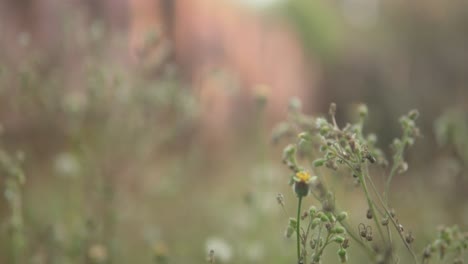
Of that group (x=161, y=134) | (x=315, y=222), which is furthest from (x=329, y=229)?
(x=161, y=134)

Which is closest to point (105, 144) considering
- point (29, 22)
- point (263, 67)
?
point (29, 22)

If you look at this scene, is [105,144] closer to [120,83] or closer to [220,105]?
[120,83]

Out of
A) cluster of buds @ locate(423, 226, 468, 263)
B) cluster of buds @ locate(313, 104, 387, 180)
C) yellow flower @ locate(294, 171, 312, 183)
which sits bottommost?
cluster of buds @ locate(423, 226, 468, 263)

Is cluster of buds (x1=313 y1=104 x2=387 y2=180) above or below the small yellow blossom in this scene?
above

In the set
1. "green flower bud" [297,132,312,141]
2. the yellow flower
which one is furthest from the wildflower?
"green flower bud" [297,132,312,141]

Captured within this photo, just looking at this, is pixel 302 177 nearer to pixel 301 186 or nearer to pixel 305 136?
pixel 301 186

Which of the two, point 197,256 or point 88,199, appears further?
point 197,256

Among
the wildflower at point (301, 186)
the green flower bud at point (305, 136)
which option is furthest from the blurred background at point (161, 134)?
the wildflower at point (301, 186)

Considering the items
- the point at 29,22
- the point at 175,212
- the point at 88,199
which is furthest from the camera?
the point at 29,22

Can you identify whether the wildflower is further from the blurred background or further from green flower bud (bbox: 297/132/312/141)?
the blurred background
